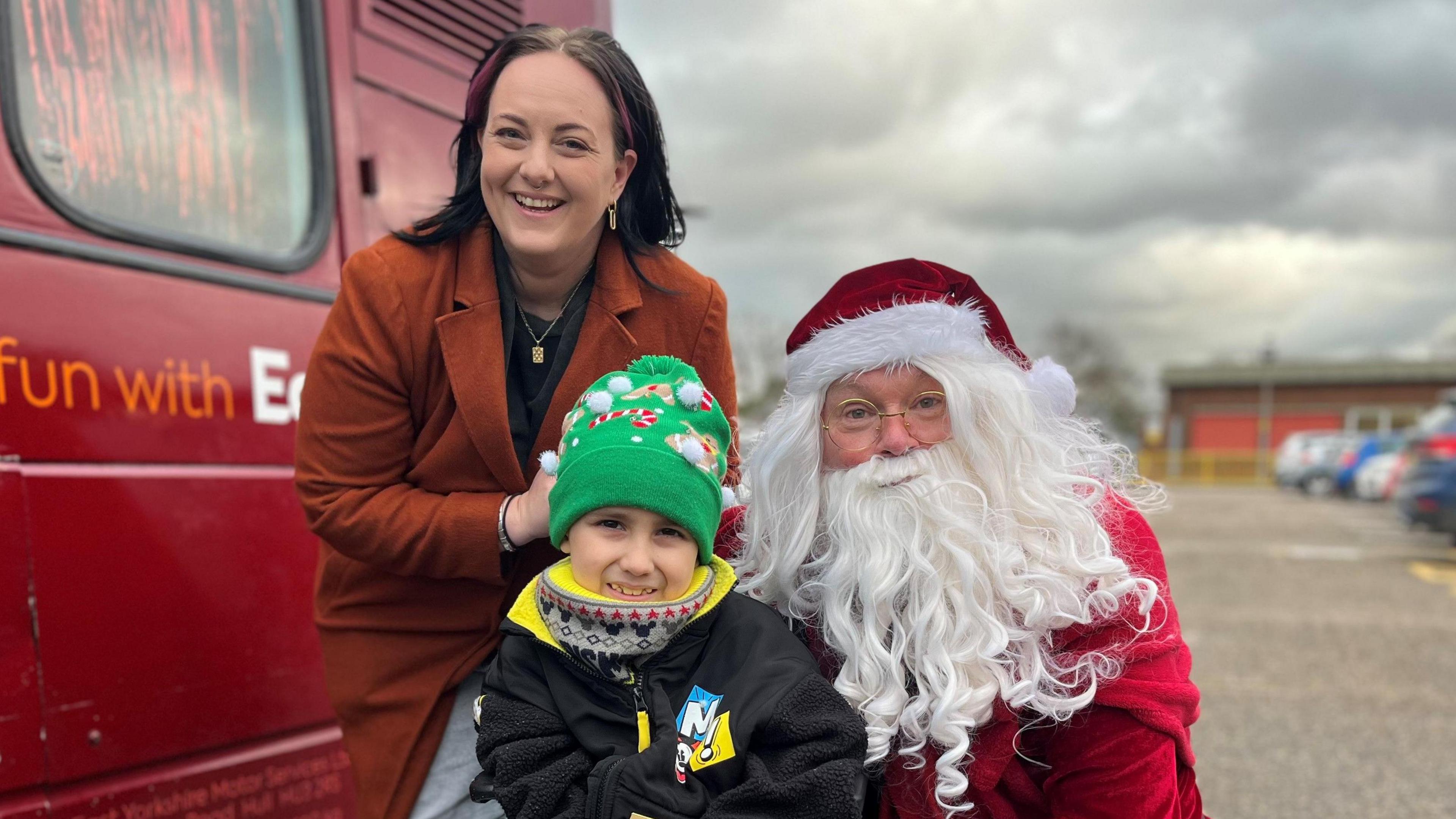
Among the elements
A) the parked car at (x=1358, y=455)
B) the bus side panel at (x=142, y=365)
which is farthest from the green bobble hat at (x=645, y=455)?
the parked car at (x=1358, y=455)

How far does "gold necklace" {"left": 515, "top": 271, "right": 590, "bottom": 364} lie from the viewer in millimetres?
1718

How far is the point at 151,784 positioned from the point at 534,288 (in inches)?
44.5

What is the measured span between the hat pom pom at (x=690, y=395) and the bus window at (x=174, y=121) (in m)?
1.11

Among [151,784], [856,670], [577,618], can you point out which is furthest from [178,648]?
[856,670]

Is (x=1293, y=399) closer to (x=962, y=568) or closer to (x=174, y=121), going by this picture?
(x=962, y=568)

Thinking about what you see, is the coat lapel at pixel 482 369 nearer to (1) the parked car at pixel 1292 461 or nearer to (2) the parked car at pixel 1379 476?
(2) the parked car at pixel 1379 476

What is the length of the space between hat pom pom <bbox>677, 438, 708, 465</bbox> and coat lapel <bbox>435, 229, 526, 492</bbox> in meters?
0.33

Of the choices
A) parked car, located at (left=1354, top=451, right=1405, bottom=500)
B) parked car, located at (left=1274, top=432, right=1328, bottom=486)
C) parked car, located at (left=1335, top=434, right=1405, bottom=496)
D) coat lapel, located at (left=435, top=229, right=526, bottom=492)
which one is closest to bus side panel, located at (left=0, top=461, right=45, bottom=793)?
coat lapel, located at (left=435, top=229, right=526, bottom=492)

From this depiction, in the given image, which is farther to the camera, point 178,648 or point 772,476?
point 178,648

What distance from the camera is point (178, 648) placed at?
1.83m

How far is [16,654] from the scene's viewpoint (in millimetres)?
1586

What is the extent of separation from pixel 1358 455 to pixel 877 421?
2417cm

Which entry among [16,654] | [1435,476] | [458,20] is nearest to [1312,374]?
[1435,476]

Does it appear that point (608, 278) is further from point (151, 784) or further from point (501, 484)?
point (151, 784)
